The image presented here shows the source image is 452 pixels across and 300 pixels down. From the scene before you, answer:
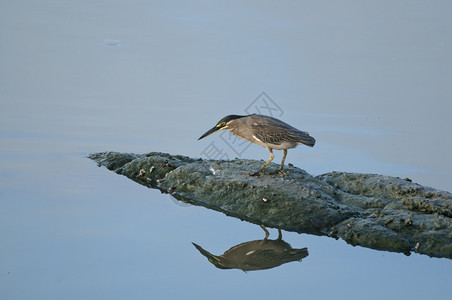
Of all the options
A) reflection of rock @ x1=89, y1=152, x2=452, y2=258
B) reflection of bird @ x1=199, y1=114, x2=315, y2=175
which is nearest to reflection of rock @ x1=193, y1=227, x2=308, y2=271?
reflection of rock @ x1=89, y1=152, x2=452, y2=258

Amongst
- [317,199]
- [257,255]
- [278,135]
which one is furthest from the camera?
[278,135]

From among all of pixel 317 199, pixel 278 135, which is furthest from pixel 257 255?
pixel 278 135

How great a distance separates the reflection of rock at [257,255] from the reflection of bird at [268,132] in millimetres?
1309

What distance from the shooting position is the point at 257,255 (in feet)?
22.5

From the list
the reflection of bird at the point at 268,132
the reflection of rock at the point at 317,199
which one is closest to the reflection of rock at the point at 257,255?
the reflection of rock at the point at 317,199

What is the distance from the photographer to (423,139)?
10359 mm

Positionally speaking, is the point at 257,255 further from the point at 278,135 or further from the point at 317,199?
the point at 278,135

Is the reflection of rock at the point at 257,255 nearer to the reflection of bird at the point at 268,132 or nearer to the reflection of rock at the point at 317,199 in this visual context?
the reflection of rock at the point at 317,199

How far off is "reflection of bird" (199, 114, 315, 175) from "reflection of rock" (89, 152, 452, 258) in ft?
1.25

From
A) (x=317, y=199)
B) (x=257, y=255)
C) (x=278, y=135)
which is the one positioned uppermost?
(x=278, y=135)

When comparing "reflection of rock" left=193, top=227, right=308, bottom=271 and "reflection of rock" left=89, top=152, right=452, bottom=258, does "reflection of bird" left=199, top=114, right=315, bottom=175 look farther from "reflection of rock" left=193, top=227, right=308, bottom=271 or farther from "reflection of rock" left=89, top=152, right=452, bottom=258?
"reflection of rock" left=193, top=227, right=308, bottom=271

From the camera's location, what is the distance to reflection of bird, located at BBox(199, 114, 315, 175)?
8.02 metres

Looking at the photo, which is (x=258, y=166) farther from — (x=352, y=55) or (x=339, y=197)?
(x=352, y=55)

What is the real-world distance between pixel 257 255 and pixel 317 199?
1.15 m
